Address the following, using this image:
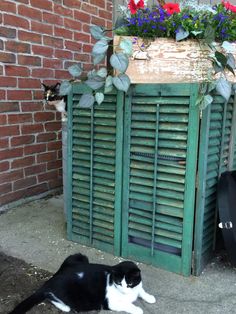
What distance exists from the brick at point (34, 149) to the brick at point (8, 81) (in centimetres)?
66

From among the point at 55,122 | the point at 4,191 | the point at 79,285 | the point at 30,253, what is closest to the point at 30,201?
the point at 4,191

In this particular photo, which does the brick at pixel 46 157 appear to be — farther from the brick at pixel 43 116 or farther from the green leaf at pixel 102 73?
the green leaf at pixel 102 73

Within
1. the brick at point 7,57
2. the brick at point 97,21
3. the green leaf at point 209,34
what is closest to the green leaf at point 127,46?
the green leaf at point 209,34

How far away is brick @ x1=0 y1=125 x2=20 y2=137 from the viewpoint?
11.7ft

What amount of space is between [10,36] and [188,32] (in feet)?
6.28

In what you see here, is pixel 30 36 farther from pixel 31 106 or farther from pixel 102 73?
pixel 102 73

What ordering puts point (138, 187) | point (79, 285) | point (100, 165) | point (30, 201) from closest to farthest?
point (79, 285) → point (138, 187) → point (100, 165) → point (30, 201)

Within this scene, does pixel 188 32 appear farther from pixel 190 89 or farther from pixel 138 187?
pixel 138 187

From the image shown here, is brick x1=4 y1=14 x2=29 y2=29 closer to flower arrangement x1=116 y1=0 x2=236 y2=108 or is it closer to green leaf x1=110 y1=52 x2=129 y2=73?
flower arrangement x1=116 y1=0 x2=236 y2=108

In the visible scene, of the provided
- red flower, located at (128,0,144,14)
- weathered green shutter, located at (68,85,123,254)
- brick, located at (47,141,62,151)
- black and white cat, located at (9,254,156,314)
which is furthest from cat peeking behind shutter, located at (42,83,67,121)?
black and white cat, located at (9,254,156,314)

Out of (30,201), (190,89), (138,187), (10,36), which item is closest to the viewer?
(190,89)

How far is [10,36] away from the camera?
3.52 m

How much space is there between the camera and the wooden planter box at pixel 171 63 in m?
2.41

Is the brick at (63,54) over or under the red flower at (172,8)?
under
